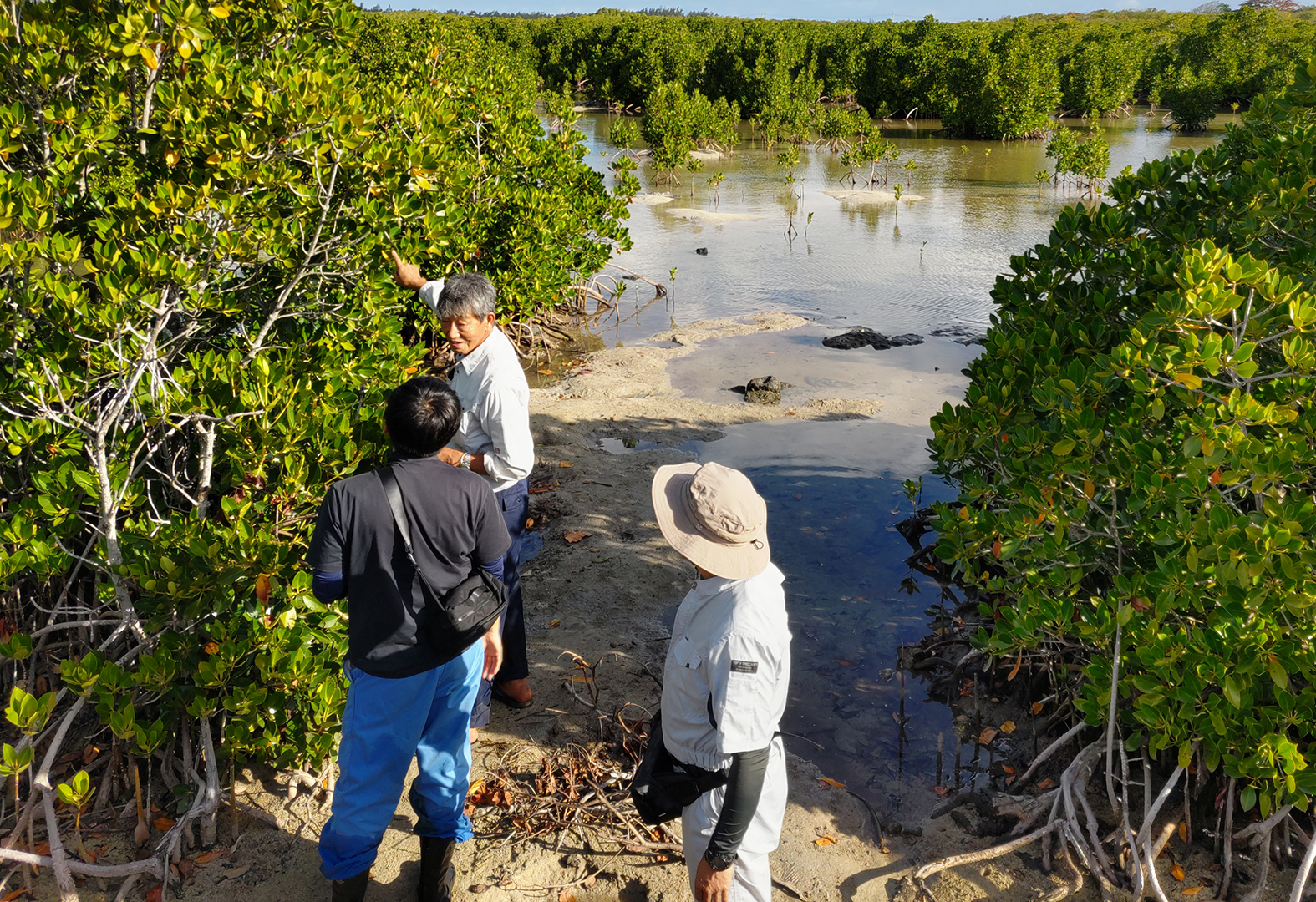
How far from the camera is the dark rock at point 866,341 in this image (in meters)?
10.6

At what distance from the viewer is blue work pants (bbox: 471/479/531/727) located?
399 cm

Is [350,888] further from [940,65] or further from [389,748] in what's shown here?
[940,65]

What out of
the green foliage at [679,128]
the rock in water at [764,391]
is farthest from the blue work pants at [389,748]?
the green foliage at [679,128]

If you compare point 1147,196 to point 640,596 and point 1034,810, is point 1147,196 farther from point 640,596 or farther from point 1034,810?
point 640,596

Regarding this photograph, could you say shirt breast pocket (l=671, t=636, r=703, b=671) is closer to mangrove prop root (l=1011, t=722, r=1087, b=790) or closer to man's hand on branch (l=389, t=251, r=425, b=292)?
mangrove prop root (l=1011, t=722, r=1087, b=790)

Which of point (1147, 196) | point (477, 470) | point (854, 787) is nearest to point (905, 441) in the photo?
point (1147, 196)

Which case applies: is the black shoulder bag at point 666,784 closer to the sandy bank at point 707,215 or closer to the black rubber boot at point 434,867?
the black rubber boot at point 434,867

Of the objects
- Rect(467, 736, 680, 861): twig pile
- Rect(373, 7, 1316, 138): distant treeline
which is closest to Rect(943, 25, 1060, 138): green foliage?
Rect(373, 7, 1316, 138): distant treeline

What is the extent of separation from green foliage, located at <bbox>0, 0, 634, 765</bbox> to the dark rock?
6.97 meters

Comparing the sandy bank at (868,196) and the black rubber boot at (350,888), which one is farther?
the sandy bank at (868,196)

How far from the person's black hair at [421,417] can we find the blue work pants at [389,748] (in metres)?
0.77

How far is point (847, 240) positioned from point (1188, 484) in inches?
573

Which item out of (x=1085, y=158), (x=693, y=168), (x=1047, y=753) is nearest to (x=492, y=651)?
(x=1047, y=753)

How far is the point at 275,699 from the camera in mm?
3342
